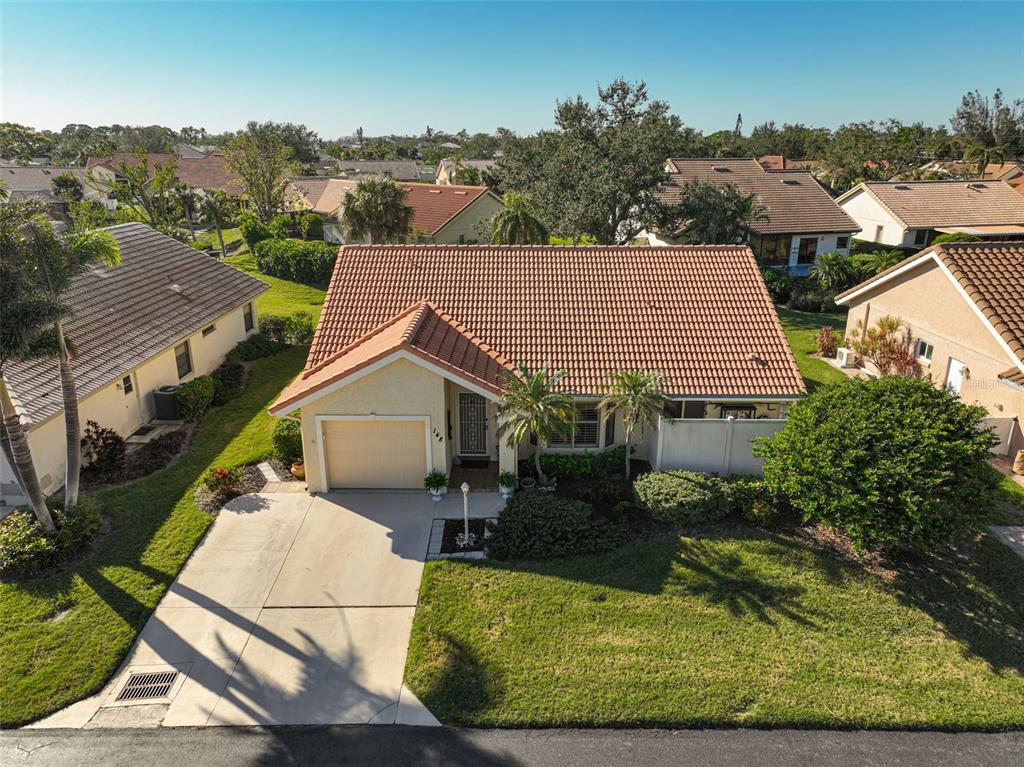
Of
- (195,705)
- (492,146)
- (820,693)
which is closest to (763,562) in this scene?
(820,693)

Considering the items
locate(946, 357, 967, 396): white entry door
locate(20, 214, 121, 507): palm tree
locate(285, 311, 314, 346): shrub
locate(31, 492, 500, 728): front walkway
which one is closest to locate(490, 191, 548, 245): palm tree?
locate(285, 311, 314, 346): shrub

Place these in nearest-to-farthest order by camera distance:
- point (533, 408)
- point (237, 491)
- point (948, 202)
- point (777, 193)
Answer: point (533, 408), point (237, 491), point (777, 193), point (948, 202)

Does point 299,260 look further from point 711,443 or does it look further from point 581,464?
point 711,443

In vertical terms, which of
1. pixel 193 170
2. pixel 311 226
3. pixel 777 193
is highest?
pixel 193 170

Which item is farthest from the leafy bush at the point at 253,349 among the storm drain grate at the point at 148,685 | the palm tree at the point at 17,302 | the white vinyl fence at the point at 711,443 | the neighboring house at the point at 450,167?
the neighboring house at the point at 450,167

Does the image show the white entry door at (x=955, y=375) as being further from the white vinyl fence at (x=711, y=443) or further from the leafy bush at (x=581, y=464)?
the leafy bush at (x=581, y=464)

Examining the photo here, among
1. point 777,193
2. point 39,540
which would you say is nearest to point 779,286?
point 777,193

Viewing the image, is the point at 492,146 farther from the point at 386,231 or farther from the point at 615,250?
the point at 615,250
